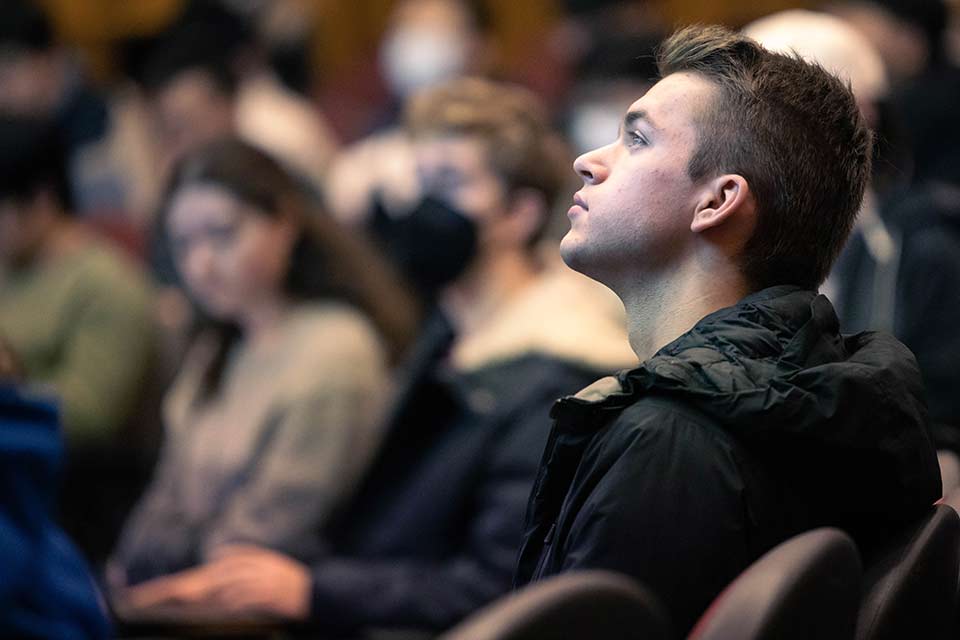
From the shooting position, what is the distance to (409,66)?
17.4 feet

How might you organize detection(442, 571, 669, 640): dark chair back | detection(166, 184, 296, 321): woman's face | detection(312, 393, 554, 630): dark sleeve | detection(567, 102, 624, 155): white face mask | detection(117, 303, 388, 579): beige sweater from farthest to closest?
detection(567, 102, 624, 155): white face mask → detection(166, 184, 296, 321): woman's face → detection(117, 303, 388, 579): beige sweater → detection(312, 393, 554, 630): dark sleeve → detection(442, 571, 669, 640): dark chair back

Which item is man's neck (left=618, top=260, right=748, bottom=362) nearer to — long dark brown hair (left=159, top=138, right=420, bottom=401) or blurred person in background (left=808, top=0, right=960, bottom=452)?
blurred person in background (left=808, top=0, right=960, bottom=452)

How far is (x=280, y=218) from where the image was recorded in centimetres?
299

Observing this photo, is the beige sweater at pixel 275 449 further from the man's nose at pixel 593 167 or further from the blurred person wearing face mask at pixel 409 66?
the blurred person wearing face mask at pixel 409 66

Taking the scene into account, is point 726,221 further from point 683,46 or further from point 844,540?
point 844,540

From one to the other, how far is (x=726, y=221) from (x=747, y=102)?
116mm

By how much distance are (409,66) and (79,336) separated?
2221 millimetres

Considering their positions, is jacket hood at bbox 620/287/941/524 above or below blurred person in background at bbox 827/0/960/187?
below

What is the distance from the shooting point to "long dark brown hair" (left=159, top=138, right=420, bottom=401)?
298 cm

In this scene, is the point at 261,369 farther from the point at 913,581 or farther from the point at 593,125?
the point at 913,581

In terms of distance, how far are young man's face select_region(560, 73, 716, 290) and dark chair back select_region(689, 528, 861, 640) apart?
383 mm

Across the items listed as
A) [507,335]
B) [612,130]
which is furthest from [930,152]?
[507,335]

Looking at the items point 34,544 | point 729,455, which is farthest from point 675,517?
point 34,544

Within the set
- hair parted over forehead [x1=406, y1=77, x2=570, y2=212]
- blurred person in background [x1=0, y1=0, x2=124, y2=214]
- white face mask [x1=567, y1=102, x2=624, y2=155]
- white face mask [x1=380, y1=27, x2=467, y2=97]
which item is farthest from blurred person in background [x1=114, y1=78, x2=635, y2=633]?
white face mask [x1=380, y1=27, x2=467, y2=97]
